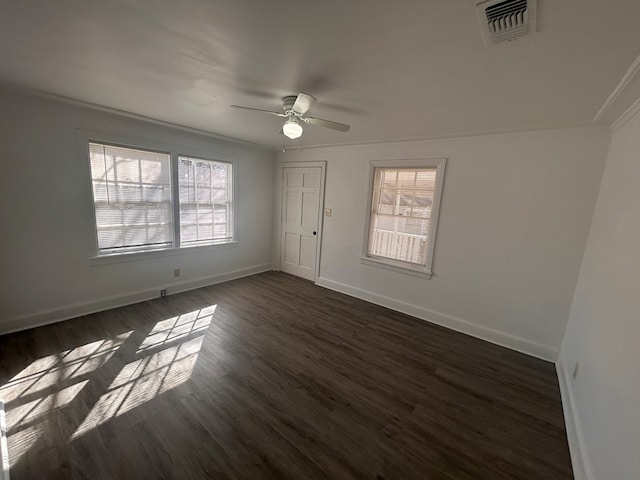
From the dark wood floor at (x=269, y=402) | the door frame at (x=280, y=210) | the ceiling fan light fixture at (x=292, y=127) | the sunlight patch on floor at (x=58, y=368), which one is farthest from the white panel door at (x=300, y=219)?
the sunlight patch on floor at (x=58, y=368)

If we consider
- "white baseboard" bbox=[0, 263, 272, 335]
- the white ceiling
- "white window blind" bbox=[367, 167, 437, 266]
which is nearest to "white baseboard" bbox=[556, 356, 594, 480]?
"white window blind" bbox=[367, 167, 437, 266]

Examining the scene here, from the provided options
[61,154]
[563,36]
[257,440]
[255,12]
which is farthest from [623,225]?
[61,154]

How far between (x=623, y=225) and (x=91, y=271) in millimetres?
5078

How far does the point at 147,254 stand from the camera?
3.61 meters

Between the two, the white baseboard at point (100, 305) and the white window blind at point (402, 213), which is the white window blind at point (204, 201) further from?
the white window blind at point (402, 213)

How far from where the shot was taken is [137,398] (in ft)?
6.48

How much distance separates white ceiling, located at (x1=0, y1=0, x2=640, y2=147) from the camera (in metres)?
1.21

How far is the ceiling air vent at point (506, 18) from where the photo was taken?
3.58 ft

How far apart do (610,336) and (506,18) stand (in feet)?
6.23

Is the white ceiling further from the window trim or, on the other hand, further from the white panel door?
the white panel door

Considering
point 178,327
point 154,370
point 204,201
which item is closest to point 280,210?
point 204,201

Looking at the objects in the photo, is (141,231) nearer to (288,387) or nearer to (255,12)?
(288,387)

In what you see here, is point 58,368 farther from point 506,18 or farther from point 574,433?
point 574,433

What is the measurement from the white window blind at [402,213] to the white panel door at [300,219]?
1.12m
